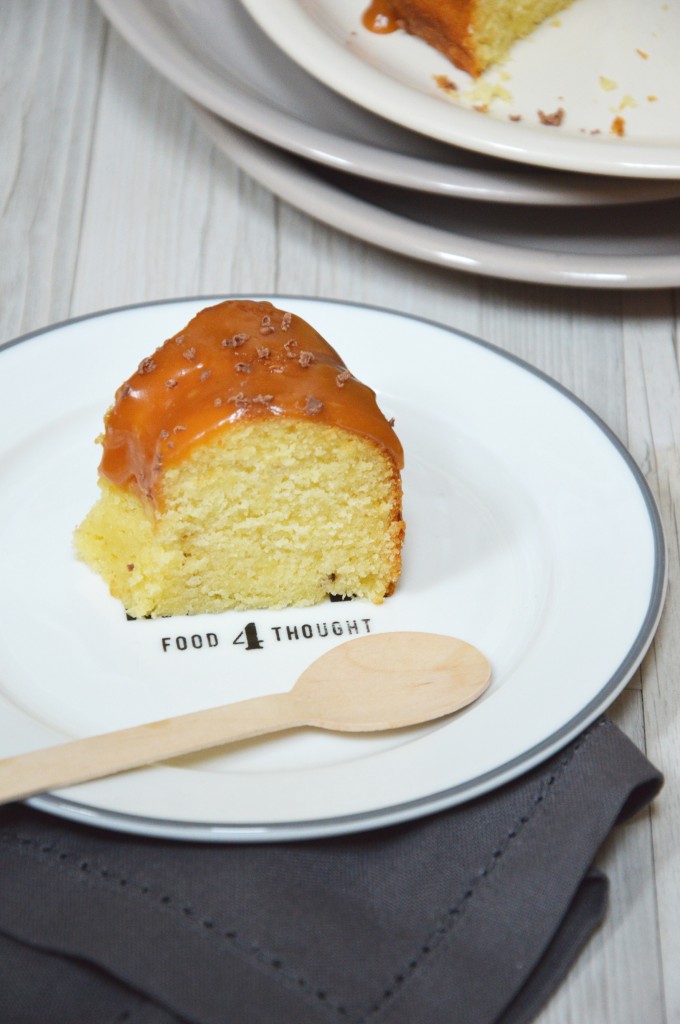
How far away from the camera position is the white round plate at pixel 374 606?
114 cm

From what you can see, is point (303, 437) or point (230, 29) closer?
point (303, 437)

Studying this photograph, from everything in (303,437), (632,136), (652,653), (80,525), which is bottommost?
(652,653)

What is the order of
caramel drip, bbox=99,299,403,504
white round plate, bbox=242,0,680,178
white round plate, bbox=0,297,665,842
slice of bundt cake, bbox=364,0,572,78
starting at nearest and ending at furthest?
white round plate, bbox=0,297,665,842, caramel drip, bbox=99,299,403,504, white round plate, bbox=242,0,680,178, slice of bundt cake, bbox=364,0,572,78

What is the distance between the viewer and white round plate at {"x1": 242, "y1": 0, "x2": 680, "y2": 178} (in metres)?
1.72

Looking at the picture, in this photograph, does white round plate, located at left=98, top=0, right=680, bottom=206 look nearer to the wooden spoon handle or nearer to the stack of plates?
the stack of plates

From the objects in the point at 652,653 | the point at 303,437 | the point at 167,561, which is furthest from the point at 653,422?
the point at 167,561

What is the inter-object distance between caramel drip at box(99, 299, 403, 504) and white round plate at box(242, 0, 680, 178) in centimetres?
53

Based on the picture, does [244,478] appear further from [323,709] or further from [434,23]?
[434,23]

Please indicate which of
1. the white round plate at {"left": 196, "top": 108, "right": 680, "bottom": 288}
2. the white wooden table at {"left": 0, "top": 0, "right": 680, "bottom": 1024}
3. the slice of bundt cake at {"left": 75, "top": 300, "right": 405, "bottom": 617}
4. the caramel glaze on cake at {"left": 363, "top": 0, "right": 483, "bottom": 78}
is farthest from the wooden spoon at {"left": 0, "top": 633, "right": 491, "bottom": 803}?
the caramel glaze on cake at {"left": 363, "top": 0, "right": 483, "bottom": 78}

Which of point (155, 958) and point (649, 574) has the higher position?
point (649, 574)

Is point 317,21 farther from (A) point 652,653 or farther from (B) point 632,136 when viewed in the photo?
(A) point 652,653

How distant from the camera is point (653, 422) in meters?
1.84

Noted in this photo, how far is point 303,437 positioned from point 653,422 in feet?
2.37

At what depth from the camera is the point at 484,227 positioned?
1.98 meters
